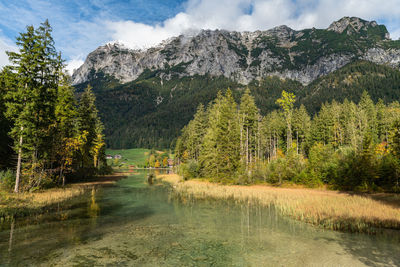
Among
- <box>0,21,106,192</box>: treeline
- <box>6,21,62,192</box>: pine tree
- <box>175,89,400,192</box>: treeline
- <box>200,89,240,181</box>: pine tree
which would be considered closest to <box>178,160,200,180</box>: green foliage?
<box>175,89,400,192</box>: treeline

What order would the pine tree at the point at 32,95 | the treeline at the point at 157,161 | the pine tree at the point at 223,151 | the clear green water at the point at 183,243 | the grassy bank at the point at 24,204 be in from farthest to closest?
the treeline at the point at 157,161
the pine tree at the point at 223,151
the pine tree at the point at 32,95
the grassy bank at the point at 24,204
the clear green water at the point at 183,243

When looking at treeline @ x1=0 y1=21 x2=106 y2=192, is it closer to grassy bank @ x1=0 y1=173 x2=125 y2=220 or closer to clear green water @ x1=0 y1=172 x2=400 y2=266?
grassy bank @ x1=0 y1=173 x2=125 y2=220

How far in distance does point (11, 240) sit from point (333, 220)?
74.6ft

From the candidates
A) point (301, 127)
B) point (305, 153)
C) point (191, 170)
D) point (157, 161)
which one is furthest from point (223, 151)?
point (157, 161)

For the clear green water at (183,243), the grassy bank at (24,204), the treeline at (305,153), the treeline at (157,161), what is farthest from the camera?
the treeline at (157,161)

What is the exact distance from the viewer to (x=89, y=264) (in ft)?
33.4

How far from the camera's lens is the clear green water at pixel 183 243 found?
1080 cm

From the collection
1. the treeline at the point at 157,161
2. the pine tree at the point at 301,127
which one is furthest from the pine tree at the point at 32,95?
the treeline at the point at 157,161

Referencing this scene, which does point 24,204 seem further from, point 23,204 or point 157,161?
point 157,161

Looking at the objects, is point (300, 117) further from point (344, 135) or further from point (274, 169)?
point (274, 169)

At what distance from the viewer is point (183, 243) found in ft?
44.1

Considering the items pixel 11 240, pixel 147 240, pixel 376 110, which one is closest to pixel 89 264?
pixel 147 240

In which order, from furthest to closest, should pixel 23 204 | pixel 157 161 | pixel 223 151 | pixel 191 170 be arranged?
pixel 157 161 < pixel 191 170 < pixel 223 151 < pixel 23 204

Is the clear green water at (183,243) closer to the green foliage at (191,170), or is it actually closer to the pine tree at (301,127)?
the green foliage at (191,170)
